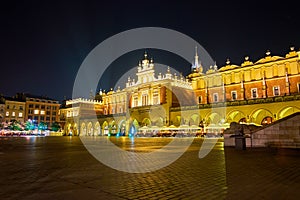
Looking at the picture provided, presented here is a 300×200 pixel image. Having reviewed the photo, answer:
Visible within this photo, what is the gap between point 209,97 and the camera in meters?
52.0

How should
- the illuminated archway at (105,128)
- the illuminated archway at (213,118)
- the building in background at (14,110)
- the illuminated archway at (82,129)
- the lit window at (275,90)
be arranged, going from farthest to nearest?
the building in background at (14,110)
the illuminated archway at (82,129)
the illuminated archway at (105,128)
the lit window at (275,90)
the illuminated archway at (213,118)

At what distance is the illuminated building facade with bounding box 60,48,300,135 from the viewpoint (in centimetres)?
3712

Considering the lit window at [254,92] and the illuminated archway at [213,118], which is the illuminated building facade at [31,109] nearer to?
the illuminated archway at [213,118]

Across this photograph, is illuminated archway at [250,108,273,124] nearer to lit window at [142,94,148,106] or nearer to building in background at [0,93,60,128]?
lit window at [142,94,148,106]

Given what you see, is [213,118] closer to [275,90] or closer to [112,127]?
[275,90]

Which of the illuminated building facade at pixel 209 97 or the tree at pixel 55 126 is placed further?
the tree at pixel 55 126

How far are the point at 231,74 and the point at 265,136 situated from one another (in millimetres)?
36670

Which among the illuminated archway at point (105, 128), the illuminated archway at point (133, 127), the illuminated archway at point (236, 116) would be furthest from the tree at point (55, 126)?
the illuminated archway at point (236, 116)

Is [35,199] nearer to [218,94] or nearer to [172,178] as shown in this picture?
[172,178]

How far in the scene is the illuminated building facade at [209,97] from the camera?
37125mm

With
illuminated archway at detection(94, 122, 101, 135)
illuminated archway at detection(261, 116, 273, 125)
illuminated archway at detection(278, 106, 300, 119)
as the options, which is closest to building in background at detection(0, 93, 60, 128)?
illuminated archway at detection(94, 122, 101, 135)

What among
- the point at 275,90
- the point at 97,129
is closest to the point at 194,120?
the point at 275,90

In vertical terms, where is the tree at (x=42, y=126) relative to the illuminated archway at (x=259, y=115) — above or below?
below

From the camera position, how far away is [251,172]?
6.28 metres
